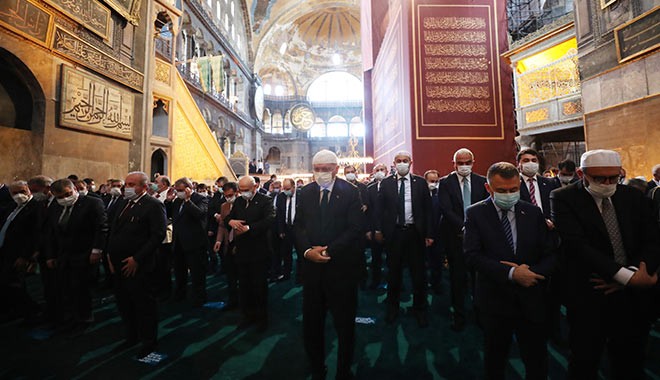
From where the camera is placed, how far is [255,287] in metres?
3.33

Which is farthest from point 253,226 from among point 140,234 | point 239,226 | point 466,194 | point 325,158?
point 466,194

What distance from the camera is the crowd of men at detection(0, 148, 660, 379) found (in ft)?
5.58

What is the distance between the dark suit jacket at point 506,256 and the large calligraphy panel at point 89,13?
8.88 meters

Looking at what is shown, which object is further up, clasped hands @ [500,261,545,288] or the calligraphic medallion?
the calligraphic medallion

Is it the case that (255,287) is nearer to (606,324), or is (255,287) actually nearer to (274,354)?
(274,354)

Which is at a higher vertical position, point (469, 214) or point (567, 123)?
point (567, 123)

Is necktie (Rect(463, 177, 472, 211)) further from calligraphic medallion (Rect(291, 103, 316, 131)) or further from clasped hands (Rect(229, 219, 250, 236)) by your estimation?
calligraphic medallion (Rect(291, 103, 316, 131))

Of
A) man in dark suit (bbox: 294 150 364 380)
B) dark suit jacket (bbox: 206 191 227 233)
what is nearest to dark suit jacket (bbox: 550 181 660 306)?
man in dark suit (bbox: 294 150 364 380)

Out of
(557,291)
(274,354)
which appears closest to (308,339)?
(274,354)

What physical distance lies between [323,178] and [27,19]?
7379mm

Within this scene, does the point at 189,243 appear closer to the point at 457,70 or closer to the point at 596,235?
the point at 596,235

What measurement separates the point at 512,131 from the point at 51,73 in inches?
421

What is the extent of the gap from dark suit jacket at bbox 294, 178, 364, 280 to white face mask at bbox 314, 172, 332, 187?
51mm

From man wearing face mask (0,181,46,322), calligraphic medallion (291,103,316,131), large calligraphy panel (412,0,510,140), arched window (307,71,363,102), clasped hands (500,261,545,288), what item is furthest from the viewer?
arched window (307,71,363,102)
